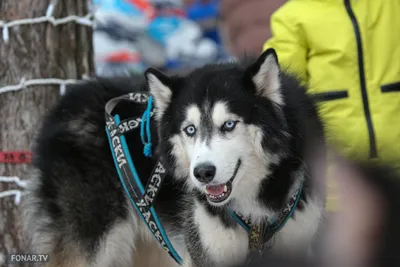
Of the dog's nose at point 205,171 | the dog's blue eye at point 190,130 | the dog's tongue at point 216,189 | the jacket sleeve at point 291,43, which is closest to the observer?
the dog's nose at point 205,171

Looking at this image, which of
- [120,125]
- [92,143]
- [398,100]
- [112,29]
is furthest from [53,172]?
[112,29]

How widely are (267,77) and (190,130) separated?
0.41 meters

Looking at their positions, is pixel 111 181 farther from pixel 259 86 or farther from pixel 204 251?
pixel 259 86

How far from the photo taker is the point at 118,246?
3.19 m

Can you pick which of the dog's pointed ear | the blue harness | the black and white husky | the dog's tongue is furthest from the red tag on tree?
the dog's pointed ear

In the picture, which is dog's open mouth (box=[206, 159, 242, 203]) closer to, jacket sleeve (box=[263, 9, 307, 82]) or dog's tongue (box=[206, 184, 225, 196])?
dog's tongue (box=[206, 184, 225, 196])

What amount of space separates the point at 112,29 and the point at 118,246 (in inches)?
214

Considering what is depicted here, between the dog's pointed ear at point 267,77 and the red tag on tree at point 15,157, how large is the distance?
1.80 m

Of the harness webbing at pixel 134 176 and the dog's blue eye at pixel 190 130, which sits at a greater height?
the dog's blue eye at pixel 190 130

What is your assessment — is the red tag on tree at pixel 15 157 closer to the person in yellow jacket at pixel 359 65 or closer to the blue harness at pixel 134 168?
the blue harness at pixel 134 168

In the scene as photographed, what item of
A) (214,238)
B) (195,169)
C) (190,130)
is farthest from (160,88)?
(214,238)

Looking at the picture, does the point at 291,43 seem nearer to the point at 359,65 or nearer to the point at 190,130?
the point at 359,65

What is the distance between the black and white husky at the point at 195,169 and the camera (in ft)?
8.18

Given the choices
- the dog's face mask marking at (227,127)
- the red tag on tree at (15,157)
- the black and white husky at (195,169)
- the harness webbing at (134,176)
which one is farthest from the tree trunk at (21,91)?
the dog's face mask marking at (227,127)
